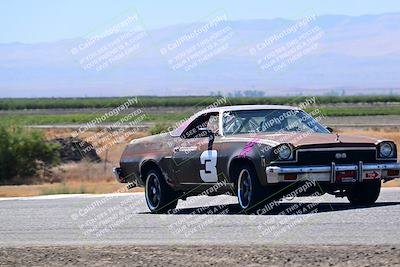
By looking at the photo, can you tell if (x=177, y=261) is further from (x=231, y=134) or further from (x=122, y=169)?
(x=122, y=169)

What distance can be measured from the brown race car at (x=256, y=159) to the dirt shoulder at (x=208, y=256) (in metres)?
3.32

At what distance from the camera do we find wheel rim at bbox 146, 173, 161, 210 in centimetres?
1664

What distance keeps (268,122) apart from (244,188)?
1.26 metres

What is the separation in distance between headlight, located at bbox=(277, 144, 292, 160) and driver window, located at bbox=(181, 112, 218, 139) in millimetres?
1921

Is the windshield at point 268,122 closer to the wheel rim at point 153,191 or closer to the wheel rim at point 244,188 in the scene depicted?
the wheel rim at point 244,188

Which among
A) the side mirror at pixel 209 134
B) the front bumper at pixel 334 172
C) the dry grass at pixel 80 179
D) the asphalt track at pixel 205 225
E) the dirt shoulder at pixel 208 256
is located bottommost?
the dry grass at pixel 80 179

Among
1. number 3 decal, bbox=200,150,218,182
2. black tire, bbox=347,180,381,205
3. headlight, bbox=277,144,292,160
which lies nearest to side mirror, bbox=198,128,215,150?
number 3 decal, bbox=200,150,218,182

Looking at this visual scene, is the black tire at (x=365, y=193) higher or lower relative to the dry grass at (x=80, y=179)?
higher

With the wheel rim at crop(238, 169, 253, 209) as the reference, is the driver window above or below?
above

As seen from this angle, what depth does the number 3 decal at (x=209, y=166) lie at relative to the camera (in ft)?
50.8

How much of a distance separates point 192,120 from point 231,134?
106 centimetres

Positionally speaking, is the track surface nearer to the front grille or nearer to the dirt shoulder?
the dirt shoulder

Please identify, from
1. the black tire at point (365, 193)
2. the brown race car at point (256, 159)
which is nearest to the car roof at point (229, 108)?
the brown race car at point (256, 159)

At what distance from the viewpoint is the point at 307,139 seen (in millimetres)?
14906
